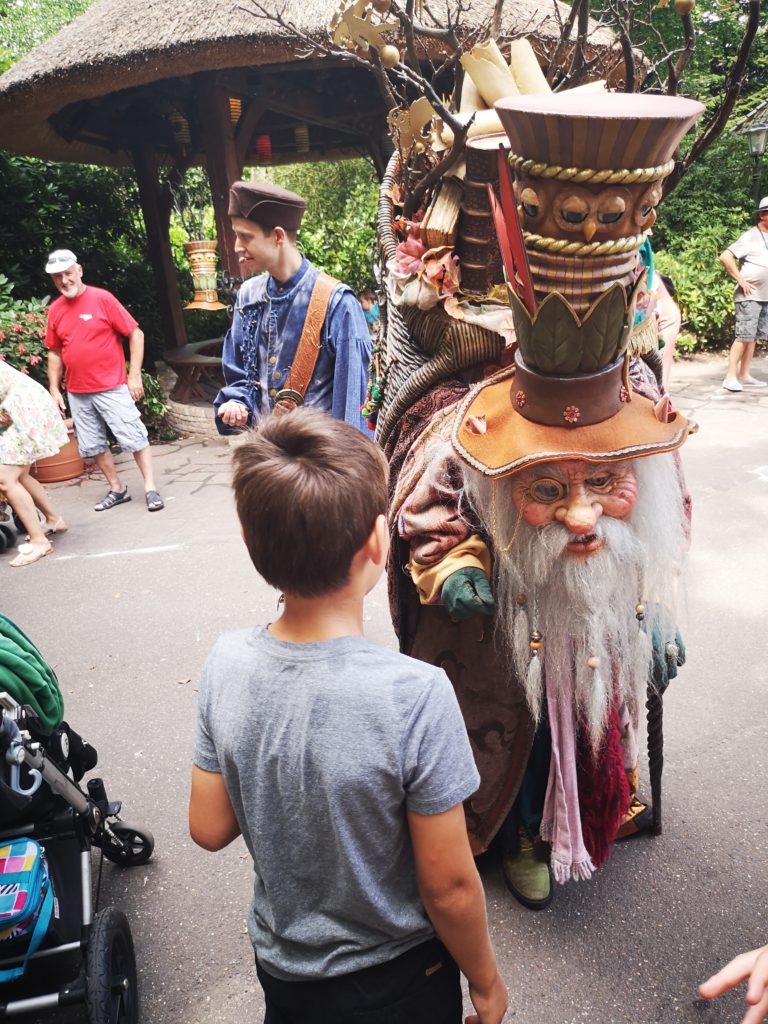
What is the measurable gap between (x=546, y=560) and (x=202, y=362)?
271 inches

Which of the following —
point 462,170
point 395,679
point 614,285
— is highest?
point 462,170

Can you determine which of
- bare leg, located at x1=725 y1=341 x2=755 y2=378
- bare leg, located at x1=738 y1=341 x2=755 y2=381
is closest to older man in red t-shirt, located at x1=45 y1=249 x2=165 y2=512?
bare leg, located at x1=725 y1=341 x2=755 y2=378

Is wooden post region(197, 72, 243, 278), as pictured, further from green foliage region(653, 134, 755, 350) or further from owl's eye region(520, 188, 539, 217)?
owl's eye region(520, 188, 539, 217)

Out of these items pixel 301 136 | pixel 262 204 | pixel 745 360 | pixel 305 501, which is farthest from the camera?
pixel 301 136

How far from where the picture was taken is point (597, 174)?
4.12ft

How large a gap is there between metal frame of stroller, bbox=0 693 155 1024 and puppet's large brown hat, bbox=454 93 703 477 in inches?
49.7

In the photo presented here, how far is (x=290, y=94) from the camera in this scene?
760 centimetres

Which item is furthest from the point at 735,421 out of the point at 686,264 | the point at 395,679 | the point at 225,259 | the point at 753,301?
the point at 395,679

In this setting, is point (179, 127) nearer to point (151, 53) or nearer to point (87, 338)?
point (151, 53)

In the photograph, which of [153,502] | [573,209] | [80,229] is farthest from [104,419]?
[80,229]

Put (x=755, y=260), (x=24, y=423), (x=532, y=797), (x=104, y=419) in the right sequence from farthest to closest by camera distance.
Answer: (x=755, y=260) < (x=104, y=419) < (x=24, y=423) < (x=532, y=797)

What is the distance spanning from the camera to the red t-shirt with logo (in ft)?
16.5

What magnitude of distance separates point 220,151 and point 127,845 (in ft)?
22.8

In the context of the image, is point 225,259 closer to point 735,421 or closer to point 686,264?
point 735,421
